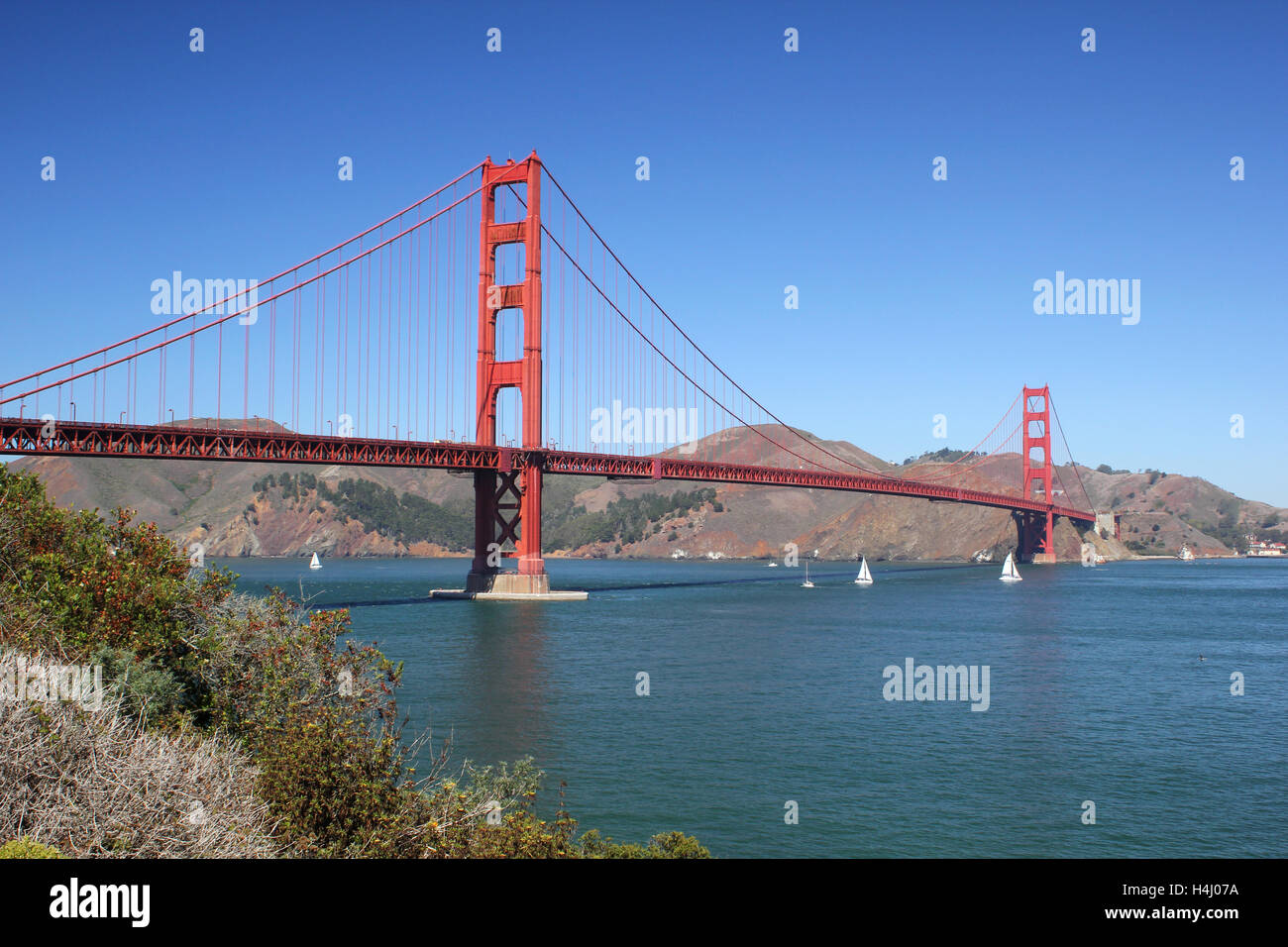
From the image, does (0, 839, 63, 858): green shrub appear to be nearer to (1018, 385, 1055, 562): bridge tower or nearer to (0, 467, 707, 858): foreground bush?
(0, 467, 707, 858): foreground bush

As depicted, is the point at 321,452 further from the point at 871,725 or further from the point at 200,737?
the point at 200,737

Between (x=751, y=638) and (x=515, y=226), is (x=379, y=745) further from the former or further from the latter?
(x=515, y=226)

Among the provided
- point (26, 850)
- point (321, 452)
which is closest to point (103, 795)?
point (26, 850)

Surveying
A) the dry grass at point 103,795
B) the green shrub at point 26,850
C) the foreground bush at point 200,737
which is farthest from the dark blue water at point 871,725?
the green shrub at point 26,850

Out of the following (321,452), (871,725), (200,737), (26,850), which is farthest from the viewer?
(321,452)

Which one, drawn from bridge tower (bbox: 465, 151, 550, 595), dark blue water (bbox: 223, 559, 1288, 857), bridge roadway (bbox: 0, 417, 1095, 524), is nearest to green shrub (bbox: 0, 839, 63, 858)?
dark blue water (bbox: 223, 559, 1288, 857)
